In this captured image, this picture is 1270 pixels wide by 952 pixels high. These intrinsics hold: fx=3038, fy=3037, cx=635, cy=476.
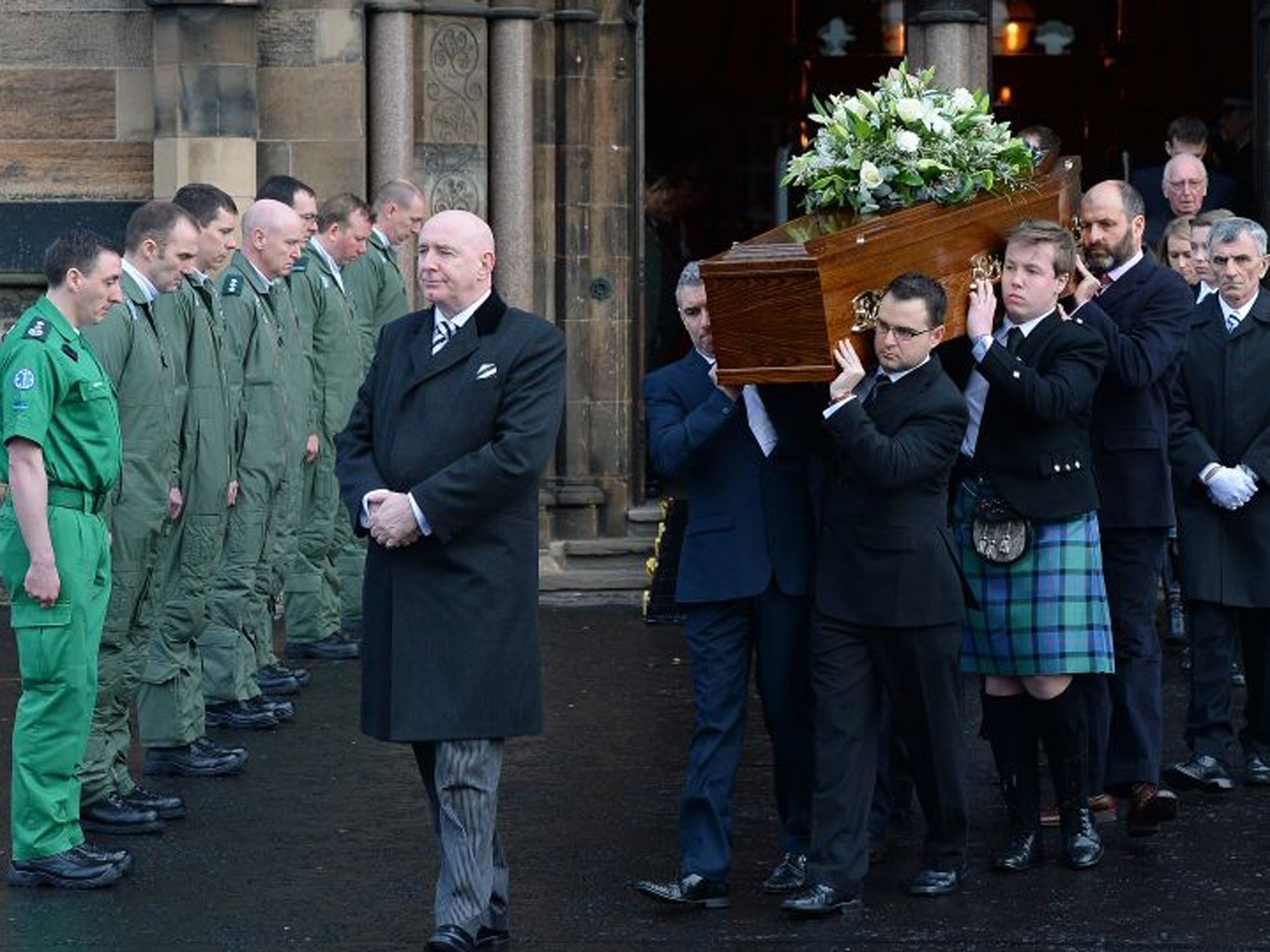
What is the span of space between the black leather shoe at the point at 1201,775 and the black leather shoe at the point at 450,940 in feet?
10.2

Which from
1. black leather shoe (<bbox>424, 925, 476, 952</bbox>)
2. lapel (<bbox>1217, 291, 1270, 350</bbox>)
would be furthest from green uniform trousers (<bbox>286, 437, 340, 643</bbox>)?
black leather shoe (<bbox>424, 925, 476, 952</bbox>)

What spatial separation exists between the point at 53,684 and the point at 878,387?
7.78 ft

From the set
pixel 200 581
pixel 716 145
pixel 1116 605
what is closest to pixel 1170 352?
pixel 1116 605

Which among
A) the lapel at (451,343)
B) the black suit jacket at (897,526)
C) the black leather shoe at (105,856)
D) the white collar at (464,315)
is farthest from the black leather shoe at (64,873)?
the black suit jacket at (897,526)

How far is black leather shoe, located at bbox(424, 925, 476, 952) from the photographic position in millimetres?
7422

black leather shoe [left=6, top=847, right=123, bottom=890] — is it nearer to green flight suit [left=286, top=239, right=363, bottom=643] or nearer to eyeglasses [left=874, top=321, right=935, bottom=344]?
eyeglasses [left=874, top=321, right=935, bottom=344]

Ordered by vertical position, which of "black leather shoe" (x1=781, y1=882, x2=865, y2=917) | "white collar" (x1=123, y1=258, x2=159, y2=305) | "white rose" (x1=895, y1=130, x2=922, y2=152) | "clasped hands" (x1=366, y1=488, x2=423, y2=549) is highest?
"white rose" (x1=895, y1=130, x2=922, y2=152)

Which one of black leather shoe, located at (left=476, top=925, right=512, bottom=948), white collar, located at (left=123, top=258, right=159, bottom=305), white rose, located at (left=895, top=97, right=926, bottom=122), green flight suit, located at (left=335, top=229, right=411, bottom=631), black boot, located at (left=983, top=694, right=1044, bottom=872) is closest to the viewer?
black leather shoe, located at (left=476, top=925, right=512, bottom=948)

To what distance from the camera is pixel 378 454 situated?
25.2ft

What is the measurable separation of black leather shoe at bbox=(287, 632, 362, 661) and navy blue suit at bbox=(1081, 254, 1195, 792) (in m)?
4.26

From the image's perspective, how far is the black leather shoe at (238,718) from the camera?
1084 centimetres

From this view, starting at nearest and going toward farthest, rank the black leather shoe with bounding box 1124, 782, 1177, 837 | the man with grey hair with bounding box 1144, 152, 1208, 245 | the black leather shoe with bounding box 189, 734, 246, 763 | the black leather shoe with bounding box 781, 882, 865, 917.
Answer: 1. the black leather shoe with bounding box 781, 882, 865, 917
2. the black leather shoe with bounding box 1124, 782, 1177, 837
3. the black leather shoe with bounding box 189, 734, 246, 763
4. the man with grey hair with bounding box 1144, 152, 1208, 245

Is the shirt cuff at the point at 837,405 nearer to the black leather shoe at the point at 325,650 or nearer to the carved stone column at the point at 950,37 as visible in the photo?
the black leather shoe at the point at 325,650

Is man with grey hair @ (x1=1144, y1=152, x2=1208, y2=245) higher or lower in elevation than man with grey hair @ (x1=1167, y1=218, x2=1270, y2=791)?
higher
